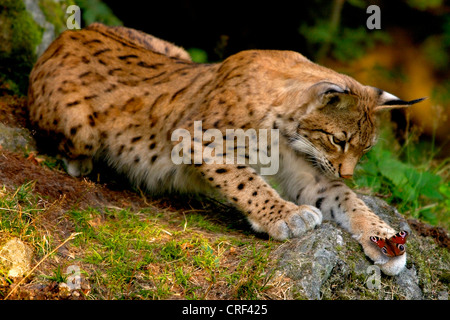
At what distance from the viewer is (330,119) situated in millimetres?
4414

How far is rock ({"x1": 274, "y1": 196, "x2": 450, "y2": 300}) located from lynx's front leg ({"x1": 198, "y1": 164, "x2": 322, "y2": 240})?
0.10m

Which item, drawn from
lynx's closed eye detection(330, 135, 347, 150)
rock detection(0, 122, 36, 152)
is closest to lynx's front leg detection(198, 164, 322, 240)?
lynx's closed eye detection(330, 135, 347, 150)

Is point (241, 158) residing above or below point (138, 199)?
above

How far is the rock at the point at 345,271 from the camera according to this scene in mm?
3695

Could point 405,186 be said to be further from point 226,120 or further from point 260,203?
point 226,120

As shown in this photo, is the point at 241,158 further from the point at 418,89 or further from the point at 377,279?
the point at 418,89

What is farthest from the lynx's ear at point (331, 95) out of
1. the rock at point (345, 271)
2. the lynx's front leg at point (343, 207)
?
the rock at point (345, 271)

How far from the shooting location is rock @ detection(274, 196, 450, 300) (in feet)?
12.1

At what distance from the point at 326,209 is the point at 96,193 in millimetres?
1932

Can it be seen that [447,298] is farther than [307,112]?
No

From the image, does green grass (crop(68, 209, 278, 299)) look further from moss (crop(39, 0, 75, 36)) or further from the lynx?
moss (crop(39, 0, 75, 36))

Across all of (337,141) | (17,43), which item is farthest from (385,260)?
(17,43)

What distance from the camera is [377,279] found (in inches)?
154

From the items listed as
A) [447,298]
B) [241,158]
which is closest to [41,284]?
[241,158]
